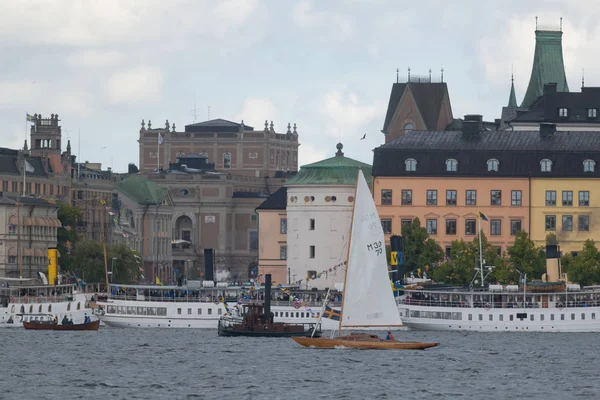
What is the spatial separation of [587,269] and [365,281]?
49.7m

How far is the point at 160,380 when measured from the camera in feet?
428

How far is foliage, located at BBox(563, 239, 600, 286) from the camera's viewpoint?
643ft

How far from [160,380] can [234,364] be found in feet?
39.8

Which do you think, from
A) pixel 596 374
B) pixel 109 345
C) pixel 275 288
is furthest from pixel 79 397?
pixel 275 288

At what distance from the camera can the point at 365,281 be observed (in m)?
150

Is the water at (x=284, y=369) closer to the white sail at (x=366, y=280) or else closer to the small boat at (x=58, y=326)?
the white sail at (x=366, y=280)

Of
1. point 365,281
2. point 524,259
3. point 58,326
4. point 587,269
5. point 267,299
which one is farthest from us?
point 524,259

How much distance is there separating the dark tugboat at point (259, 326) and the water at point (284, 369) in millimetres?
1706

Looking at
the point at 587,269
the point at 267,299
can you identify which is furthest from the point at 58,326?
the point at 587,269

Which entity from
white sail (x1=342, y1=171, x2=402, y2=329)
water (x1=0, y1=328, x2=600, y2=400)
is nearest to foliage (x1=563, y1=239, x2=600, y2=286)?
water (x1=0, y1=328, x2=600, y2=400)

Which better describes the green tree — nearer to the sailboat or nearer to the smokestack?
the smokestack

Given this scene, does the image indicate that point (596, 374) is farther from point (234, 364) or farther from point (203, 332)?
point (203, 332)

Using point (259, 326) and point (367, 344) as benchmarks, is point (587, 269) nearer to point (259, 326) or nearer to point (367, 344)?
point (259, 326)

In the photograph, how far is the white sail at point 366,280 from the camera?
149750mm
